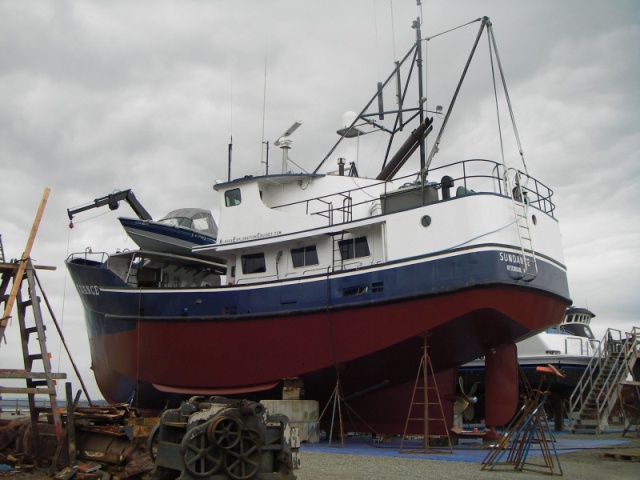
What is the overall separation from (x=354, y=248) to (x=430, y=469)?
19.1 ft

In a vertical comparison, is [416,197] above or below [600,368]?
above

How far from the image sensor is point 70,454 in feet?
27.4

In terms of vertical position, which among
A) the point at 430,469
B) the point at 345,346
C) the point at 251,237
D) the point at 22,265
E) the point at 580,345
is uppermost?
the point at 251,237

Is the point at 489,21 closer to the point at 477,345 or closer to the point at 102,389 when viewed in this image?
the point at 477,345

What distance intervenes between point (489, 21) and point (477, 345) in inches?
297

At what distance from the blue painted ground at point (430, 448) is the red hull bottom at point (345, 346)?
77cm

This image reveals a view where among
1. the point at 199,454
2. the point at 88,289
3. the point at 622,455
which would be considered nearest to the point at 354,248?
the point at 622,455

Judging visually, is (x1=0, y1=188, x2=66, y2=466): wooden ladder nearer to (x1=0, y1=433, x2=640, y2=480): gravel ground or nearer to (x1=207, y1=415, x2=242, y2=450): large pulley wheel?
(x1=0, y1=433, x2=640, y2=480): gravel ground

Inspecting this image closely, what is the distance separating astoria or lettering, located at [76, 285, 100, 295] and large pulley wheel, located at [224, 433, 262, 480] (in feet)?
39.0

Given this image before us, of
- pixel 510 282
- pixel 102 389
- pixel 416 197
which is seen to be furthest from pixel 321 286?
pixel 102 389

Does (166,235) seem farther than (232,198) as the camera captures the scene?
Answer: Yes

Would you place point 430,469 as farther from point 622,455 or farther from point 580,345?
point 580,345

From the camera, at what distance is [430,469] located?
945 centimetres

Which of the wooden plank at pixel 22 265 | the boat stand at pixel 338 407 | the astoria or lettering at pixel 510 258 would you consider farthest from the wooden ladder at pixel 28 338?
the astoria or lettering at pixel 510 258
